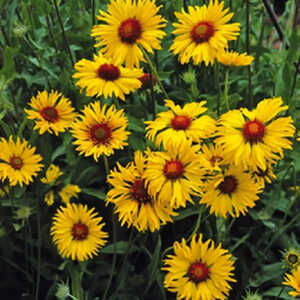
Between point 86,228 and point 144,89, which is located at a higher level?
point 144,89

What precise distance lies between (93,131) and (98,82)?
0.38ft

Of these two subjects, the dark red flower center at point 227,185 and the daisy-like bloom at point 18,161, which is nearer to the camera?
the dark red flower center at point 227,185

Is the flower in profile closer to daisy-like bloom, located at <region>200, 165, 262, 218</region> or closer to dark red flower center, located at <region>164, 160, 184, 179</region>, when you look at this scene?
daisy-like bloom, located at <region>200, 165, 262, 218</region>

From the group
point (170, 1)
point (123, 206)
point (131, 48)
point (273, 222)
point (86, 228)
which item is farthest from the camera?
point (170, 1)

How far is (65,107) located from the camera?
1.20 metres

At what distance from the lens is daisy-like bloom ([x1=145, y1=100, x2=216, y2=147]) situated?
3.09ft

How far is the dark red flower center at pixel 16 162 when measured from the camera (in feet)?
3.95

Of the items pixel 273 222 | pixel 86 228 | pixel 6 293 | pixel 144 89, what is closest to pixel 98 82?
pixel 144 89

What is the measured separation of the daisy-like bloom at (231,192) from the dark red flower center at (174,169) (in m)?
0.08

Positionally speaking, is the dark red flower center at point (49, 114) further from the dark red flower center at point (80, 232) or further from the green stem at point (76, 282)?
the green stem at point (76, 282)

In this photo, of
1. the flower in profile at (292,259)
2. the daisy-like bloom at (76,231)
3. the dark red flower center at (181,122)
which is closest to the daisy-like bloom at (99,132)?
the dark red flower center at (181,122)

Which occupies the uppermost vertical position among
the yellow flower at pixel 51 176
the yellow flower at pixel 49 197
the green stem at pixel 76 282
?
the yellow flower at pixel 51 176

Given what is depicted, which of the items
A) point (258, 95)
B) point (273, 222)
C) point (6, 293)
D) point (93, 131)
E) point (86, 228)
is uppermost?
point (93, 131)

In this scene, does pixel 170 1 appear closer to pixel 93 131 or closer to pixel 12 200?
pixel 93 131
